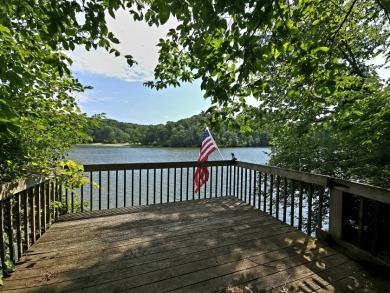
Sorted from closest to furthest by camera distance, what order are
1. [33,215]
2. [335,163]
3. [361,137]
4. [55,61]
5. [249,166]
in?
[55,61] < [33,215] < [361,137] < [249,166] < [335,163]

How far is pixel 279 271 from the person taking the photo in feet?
6.27

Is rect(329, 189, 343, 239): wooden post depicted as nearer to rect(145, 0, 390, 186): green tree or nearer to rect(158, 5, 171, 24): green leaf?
rect(145, 0, 390, 186): green tree

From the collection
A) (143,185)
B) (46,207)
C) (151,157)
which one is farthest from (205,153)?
(151,157)

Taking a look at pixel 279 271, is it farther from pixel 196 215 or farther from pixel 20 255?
pixel 20 255

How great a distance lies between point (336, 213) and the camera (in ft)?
7.62

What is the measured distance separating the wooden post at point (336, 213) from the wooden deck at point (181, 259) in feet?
0.63

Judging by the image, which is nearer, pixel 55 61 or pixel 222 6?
pixel 222 6

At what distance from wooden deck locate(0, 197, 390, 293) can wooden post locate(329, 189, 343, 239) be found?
0.63 feet

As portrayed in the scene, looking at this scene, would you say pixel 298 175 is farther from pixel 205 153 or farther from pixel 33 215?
pixel 33 215

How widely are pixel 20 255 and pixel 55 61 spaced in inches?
69.6

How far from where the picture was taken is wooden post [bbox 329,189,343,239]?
7.47 ft

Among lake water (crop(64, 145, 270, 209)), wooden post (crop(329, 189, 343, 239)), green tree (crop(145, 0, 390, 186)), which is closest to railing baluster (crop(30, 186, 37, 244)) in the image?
lake water (crop(64, 145, 270, 209))

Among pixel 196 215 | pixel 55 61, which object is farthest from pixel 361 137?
pixel 55 61

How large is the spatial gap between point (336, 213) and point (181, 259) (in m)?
1.66
